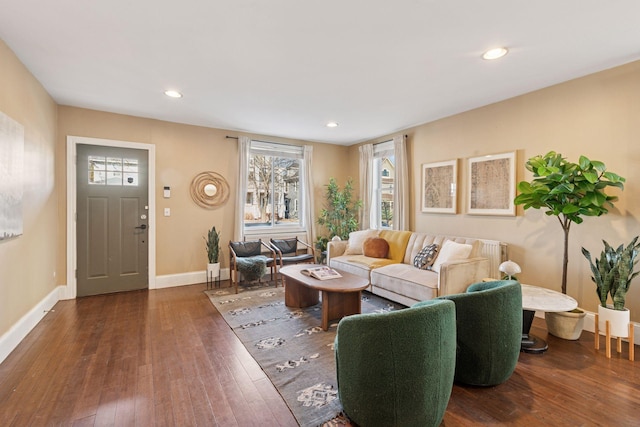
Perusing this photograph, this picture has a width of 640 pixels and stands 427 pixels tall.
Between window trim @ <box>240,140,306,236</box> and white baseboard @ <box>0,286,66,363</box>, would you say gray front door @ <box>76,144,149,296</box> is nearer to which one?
white baseboard @ <box>0,286,66,363</box>

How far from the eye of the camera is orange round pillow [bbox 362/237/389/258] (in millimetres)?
4473

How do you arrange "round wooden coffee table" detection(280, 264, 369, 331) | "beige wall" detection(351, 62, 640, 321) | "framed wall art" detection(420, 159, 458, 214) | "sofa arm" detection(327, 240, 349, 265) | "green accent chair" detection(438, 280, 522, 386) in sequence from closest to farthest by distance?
1. "green accent chair" detection(438, 280, 522, 386)
2. "beige wall" detection(351, 62, 640, 321)
3. "round wooden coffee table" detection(280, 264, 369, 331)
4. "framed wall art" detection(420, 159, 458, 214)
5. "sofa arm" detection(327, 240, 349, 265)

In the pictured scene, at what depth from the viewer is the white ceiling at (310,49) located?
1.97 metres

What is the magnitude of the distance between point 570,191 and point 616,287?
875 millimetres

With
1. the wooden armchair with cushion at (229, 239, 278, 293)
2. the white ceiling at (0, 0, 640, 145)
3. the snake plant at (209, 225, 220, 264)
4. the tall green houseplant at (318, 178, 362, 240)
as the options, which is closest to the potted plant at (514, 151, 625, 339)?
the white ceiling at (0, 0, 640, 145)

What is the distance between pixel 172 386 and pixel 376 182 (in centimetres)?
460

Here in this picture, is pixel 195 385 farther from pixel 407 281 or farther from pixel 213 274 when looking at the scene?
pixel 213 274

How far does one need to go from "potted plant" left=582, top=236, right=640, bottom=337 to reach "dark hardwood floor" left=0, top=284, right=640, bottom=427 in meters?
0.30

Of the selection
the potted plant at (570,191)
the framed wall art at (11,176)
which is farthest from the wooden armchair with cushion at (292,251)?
the potted plant at (570,191)

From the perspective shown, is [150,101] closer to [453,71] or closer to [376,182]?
[453,71]

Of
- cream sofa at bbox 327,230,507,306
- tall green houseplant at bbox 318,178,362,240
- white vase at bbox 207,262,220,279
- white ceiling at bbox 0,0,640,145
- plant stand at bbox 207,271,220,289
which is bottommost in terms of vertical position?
plant stand at bbox 207,271,220,289

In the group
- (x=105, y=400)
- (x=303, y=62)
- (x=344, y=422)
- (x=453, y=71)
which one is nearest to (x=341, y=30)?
(x=303, y=62)

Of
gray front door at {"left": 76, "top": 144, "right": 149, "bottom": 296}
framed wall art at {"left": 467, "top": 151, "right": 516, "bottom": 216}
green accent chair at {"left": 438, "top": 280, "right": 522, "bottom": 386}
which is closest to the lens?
green accent chair at {"left": 438, "top": 280, "right": 522, "bottom": 386}

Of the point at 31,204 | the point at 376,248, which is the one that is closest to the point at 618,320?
the point at 376,248
